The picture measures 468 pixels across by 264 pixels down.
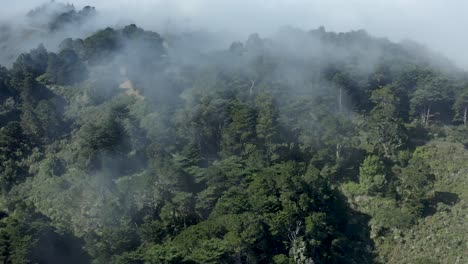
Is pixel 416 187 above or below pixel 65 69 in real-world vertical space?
below

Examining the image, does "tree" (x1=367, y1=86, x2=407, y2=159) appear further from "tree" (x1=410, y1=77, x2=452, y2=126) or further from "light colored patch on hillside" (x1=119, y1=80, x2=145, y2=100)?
"light colored patch on hillside" (x1=119, y1=80, x2=145, y2=100)

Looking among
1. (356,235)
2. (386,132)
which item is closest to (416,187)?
(356,235)

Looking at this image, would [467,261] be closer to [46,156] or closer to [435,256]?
[435,256]

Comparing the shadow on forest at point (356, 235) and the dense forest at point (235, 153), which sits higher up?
the dense forest at point (235, 153)

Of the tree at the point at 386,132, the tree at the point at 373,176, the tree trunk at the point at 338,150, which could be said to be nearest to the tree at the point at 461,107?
the tree at the point at 386,132

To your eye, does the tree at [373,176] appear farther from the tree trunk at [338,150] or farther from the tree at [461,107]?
the tree at [461,107]

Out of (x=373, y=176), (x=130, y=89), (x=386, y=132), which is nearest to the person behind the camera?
(x=373, y=176)

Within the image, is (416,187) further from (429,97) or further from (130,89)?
(130,89)

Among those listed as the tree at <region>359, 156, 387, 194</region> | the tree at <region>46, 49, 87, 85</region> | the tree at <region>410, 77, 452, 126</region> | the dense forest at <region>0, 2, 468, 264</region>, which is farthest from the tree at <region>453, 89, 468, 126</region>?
the tree at <region>46, 49, 87, 85</region>
